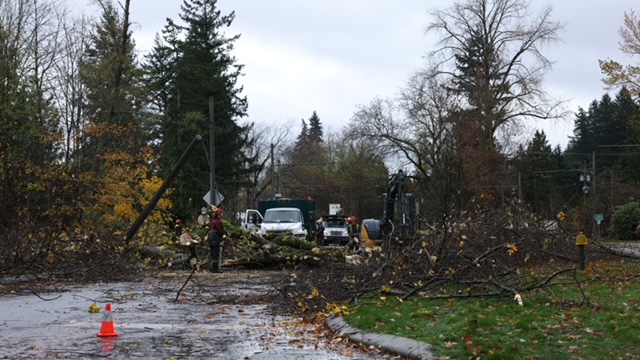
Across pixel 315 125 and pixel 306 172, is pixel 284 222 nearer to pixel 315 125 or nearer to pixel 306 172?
pixel 306 172

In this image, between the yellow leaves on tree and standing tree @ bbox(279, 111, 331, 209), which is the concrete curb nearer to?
the yellow leaves on tree

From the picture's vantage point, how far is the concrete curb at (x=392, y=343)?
9586 mm

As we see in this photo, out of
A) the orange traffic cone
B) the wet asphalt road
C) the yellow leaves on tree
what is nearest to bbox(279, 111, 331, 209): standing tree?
the yellow leaves on tree

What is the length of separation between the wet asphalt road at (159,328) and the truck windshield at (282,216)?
23241 mm

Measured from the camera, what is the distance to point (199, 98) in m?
62.5

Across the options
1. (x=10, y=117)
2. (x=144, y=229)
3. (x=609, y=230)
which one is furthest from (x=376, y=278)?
(x=609, y=230)

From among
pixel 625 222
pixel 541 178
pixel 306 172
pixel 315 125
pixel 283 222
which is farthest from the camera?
pixel 315 125

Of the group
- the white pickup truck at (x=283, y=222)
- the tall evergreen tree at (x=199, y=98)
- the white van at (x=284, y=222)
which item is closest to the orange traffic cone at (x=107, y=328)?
the white pickup truck at (x=283, y=222)

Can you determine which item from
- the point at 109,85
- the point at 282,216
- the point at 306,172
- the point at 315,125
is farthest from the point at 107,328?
the point at 315,125

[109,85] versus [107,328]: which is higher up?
[109,85]

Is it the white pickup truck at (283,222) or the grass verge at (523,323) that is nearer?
the grass verge at (523,323)

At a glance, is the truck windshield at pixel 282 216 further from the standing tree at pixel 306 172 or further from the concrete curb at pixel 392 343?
the standing tree at pixel 306 172

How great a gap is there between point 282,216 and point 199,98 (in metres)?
21.5

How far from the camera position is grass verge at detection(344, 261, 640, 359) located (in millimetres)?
9016
